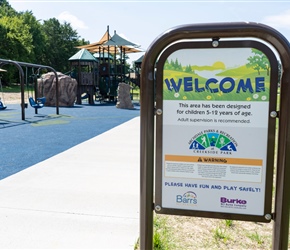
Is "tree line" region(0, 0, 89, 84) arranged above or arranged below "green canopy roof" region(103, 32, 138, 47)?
above

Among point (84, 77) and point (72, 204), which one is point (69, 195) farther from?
point (84, 77)

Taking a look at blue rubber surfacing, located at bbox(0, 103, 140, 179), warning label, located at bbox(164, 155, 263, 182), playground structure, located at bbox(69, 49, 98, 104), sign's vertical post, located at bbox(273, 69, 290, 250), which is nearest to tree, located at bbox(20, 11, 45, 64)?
playground structure, located at bbox(69, 49, 98, 104)

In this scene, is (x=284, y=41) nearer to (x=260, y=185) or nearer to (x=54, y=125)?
(x=260, y=185)

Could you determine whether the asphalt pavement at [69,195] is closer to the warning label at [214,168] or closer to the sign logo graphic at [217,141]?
the warning label at [214,168]

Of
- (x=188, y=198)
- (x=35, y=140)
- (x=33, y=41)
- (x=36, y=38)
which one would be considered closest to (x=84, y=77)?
(x=35, y=140)

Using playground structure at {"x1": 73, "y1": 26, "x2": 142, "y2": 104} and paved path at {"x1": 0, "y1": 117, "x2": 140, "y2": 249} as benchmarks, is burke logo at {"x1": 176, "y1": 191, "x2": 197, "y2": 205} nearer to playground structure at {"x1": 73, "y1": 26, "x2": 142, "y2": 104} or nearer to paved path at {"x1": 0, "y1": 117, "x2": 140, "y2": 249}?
paved path at {"x1": 0, "y1": 117, "x2": 140, "y2": 249}

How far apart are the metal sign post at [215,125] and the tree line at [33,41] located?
35804 millimetres

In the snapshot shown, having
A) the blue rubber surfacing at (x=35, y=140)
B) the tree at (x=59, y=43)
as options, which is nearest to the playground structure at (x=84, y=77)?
the blue rubber surfacing at (x=35, y=140)

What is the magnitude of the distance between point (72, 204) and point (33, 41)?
5275cm

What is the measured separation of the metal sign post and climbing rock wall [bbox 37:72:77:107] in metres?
16.0

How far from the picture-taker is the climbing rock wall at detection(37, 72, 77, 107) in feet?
56.3

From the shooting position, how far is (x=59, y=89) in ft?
56.4

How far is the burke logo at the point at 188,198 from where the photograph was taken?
6.32ft

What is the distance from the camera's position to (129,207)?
10.3 ft
